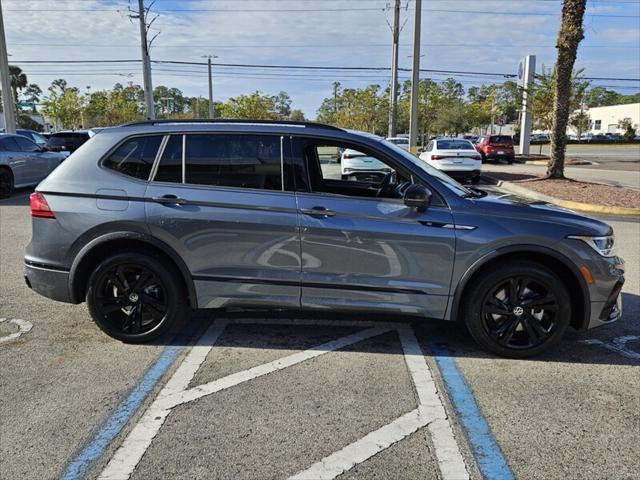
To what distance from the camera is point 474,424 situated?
3.10 meters

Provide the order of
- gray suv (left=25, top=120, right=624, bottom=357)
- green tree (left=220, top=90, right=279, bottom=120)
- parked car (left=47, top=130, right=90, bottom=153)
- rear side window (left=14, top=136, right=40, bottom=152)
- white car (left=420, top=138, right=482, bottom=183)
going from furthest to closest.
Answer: green tree (left=220, top=90, right=279, bottom=120) < parked car (left=47, top=130, right=90, bottom=153) < white car (left=420, top=138, right=482, bottom=183) < rear side window (left=14, top=136, right=40, bottom=152) < gray suv (left=25, top=120, right=624, bottom=357)

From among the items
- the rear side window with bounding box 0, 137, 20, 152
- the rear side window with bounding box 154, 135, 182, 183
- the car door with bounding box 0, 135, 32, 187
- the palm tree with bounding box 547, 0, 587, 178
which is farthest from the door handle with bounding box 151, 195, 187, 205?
the palm tree with bounding box 547, 0, 587, 178

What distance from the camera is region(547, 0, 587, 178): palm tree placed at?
587 inches

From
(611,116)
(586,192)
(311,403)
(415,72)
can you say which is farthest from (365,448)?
(611,116)

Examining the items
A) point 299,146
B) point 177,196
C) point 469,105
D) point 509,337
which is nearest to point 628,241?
point 509,337

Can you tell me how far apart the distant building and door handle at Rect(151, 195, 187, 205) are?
92.9 meters

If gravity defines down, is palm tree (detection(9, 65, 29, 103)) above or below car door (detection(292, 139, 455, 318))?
above

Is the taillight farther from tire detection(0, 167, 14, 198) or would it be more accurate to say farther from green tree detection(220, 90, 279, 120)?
green tree detection(220, 90, 279, 120)

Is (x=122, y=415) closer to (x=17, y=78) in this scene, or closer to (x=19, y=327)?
(x=19, y=327)

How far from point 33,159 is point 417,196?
527 inches

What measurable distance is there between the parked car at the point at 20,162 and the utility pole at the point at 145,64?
17.1m

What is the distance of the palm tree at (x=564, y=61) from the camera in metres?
14.9

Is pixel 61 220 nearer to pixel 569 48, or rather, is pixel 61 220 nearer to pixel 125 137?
pixel 125 137

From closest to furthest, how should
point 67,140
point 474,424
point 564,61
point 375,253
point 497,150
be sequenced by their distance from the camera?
1. point 474,424
2. point 375,253
3. point 564,61
4. point 67,140
5. point 497,150
